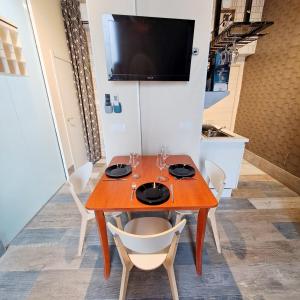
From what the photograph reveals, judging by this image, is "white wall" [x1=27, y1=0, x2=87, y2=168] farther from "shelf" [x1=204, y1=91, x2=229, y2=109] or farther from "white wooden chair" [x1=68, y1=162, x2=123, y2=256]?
"shelf" [x1=204, y1=91, x2=229, y2=109]

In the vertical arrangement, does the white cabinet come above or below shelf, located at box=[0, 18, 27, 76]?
below

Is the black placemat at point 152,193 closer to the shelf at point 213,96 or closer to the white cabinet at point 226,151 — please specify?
the white cabinet at point 226,151

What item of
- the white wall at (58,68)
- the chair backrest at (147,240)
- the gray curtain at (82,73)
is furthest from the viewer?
the gray curtain at (82,73)

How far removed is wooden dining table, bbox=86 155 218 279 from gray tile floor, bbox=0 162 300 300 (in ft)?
0.52

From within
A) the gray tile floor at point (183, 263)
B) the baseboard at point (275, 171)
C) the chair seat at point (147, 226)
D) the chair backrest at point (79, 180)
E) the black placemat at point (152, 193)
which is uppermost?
the black placemat at point (152, 193)

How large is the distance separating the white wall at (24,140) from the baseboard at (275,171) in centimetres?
367

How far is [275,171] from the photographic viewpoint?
2721 millimetres

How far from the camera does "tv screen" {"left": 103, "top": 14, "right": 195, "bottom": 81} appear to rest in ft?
4.58

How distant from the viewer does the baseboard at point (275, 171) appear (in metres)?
2.37

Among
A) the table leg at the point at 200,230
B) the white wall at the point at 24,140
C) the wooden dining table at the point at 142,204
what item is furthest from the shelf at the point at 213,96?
the white wall at the point at 24,140

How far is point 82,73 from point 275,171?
390 cm

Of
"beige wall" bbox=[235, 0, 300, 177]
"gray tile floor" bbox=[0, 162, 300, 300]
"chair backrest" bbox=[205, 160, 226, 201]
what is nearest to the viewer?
"gray tile floor" bbox=[0, 162, 300, 300]

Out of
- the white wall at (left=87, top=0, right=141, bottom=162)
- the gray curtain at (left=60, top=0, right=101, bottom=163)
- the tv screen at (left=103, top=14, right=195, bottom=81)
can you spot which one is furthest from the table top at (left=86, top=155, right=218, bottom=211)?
the gray curtain at (left=60, top=0, right=101, bottom=163)

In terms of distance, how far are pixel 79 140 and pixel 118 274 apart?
8.04 ft
